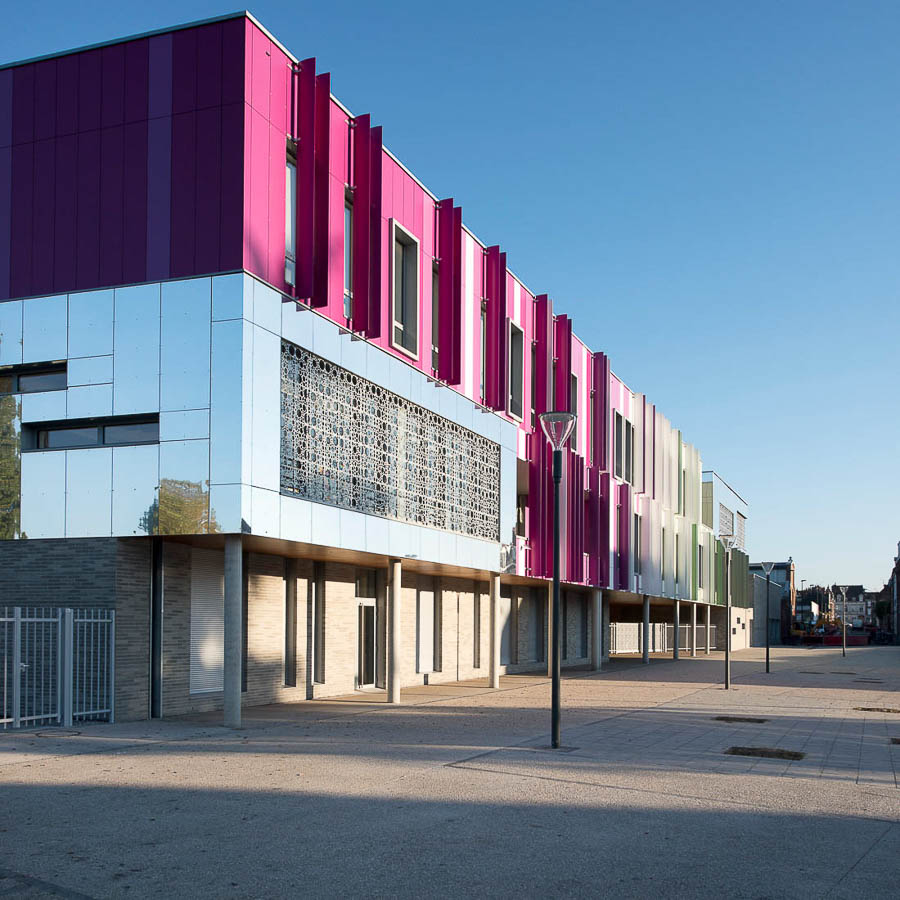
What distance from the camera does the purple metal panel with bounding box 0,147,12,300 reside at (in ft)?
61.5

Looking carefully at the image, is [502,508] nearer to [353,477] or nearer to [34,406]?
[353,477]

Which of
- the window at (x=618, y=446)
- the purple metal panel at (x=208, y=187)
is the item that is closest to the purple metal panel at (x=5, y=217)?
the purple metal panel at (x=208, y=187)

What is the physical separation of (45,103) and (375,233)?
20.6 ft

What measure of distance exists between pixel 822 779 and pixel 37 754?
9739 millimetres

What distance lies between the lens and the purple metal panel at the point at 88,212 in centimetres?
1805

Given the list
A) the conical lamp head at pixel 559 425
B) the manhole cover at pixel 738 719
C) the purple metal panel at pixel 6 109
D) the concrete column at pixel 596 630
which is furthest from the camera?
the concrete column at pixel 596 630

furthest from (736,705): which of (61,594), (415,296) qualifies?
(61,594)

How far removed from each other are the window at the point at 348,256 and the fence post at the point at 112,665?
7115 millimetres

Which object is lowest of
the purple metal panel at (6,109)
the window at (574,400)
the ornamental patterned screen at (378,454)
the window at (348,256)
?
the ornamental patterned screen at (378,454)

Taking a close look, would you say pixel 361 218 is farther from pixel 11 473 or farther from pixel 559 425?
pixel 11 473

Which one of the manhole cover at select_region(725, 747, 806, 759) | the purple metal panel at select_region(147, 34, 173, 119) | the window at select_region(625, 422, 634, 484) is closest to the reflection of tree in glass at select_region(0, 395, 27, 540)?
the purple metal panel at select_region(147, 34, 173, 119)

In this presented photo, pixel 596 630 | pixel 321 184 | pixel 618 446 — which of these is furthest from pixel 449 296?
pixel 618 446

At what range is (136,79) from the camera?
18031 mm

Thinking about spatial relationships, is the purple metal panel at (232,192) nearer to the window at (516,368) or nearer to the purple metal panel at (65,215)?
the purple metal panel at (65,215)
